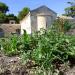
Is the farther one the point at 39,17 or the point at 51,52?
the point at 39,17

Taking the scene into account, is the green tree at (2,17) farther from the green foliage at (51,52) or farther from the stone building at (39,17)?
the green foliage at (51,52)

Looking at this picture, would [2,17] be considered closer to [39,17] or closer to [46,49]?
[39,17]

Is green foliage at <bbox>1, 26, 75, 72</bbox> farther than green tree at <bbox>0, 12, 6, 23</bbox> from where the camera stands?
No

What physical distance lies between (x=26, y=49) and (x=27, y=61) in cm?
32

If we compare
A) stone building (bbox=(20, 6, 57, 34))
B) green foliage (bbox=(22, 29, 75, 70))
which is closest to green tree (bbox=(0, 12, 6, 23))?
stone building (bbox=(20, 6, 57, 34))

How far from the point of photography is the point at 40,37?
4074 mm

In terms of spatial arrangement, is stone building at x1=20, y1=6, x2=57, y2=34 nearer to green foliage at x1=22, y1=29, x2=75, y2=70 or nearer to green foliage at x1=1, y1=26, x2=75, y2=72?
green foliage at x1=1, y1=26, x2=75, y2=72

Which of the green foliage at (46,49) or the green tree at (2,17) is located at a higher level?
the green foliage at (46,49)

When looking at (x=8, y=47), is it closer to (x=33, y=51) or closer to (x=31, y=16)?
(x=33, y=51)

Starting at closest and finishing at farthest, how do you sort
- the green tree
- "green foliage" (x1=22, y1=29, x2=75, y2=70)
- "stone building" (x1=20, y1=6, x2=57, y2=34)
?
"green foliage" (x1=22, y1=29, x2=75, y2=70)
"stone building" (x1=20, y1=6, x2=57, y2=34)
the green tree

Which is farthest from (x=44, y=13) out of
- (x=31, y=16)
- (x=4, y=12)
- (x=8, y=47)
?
(x=8, y=47)

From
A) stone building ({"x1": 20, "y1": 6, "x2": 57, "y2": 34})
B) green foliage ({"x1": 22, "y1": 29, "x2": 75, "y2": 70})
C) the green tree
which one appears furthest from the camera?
the green tree

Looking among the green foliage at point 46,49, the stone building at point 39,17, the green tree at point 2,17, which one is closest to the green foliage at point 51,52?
the green foliage at point 46,49

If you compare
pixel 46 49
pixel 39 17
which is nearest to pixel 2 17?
pixel 39 17
